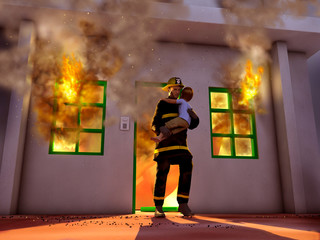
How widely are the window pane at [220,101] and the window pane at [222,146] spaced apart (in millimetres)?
746

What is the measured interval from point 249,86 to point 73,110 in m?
3.15

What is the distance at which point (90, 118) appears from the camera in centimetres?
469

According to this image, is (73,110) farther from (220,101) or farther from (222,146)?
(222,146)

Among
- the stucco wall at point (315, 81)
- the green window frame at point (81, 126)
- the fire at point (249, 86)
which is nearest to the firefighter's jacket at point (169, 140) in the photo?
the green window frame at point (81, 126)

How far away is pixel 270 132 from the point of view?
16.6 ft

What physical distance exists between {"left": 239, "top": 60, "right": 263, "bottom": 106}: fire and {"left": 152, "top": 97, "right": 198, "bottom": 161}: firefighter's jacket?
2192mm

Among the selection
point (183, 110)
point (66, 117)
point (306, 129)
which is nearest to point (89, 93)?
point (66, 117)

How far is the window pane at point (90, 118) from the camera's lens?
15.3 ft

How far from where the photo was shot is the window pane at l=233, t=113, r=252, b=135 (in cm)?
504

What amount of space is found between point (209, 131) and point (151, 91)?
50.2 inches

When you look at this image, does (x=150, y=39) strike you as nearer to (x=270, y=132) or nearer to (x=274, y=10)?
(x=274, y=10)

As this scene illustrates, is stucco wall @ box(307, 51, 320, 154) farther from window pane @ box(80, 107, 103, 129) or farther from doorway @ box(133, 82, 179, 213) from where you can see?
window pane @ box(80, 107, 103, 129)

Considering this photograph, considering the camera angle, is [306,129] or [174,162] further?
[306,129]

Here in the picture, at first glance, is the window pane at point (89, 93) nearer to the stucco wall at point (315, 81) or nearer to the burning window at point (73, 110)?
the burning window at point (73, 110)
